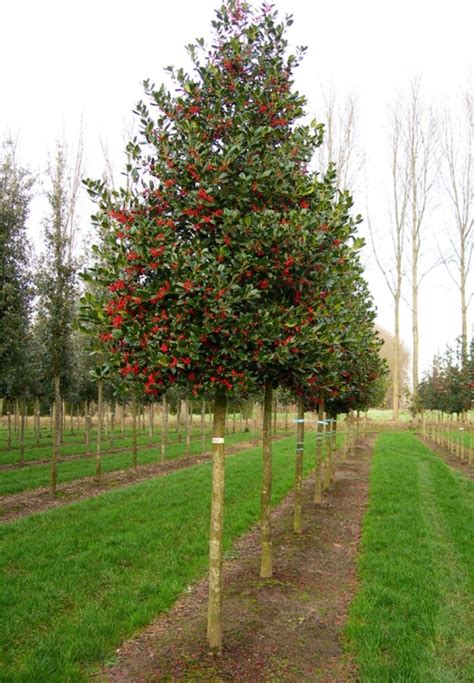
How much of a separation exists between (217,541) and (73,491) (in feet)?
34.3

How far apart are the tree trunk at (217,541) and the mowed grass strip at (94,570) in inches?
42.2

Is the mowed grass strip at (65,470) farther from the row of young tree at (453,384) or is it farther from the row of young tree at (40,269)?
the row of young tree at (453,384)


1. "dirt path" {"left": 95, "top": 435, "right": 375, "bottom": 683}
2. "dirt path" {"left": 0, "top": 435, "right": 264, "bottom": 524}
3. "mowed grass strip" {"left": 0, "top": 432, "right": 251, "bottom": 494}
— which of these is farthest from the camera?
"mowed grass strip" {"left": 0, "top": 432, "right": 251, "bottom": 494}

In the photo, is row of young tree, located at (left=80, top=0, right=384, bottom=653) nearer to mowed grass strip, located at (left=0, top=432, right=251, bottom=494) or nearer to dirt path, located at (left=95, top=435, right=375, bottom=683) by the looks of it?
dirt path, located at (left=95, top=435, right=375, bottom=683)

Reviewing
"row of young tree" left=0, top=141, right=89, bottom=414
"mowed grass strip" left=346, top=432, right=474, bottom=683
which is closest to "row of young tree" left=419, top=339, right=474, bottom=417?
"mowed grass strip" left=346, top=432, right=474, bottom=683

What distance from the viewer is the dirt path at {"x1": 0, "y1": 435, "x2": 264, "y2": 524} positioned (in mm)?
12445

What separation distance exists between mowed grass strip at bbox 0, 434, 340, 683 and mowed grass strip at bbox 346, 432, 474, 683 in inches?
93.7

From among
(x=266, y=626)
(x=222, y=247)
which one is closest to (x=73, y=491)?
(x=266, y=626)

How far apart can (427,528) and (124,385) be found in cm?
752

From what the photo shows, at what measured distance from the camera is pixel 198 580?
748 cm

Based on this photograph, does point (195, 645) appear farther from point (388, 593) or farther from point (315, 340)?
A: point (315, 340)

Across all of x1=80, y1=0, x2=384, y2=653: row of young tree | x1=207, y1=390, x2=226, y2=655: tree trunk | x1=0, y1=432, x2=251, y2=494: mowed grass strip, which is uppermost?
x1=80, y1=0, x2=384, y2=653: row of young tree

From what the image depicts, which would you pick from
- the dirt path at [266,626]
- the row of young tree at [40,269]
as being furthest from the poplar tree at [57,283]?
the dirt path at [266,626]

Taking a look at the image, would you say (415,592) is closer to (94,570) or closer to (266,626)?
(266,626)
